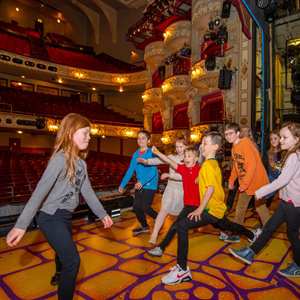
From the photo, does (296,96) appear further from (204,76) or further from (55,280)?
(55,280)

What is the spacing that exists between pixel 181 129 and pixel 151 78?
6.31 metres

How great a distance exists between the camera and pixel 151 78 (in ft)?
57.3

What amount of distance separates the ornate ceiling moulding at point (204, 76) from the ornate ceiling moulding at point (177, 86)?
1327mm

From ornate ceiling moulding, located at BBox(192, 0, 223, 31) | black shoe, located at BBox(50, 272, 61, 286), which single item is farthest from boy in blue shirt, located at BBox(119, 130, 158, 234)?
ornate ceiling moulding, located at BBox(192, 0, 223, 31)

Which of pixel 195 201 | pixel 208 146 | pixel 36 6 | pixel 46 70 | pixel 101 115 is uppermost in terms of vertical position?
pixel 36 6

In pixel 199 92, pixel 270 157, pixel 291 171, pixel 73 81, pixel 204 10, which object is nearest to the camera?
pixel 291 171

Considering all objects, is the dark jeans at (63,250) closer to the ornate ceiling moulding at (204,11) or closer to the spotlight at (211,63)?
the spotlight at (211,63)

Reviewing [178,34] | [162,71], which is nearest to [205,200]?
[178,34]

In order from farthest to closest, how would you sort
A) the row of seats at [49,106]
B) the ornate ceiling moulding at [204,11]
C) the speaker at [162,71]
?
the speaker at [162,71] < the row of seats at [49,106] < the ornate ceiling moulding at [204,11]

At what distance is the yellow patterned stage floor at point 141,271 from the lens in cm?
194

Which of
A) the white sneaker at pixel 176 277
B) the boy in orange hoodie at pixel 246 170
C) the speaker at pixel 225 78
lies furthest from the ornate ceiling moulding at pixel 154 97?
the white sneaker at pixel 176 277

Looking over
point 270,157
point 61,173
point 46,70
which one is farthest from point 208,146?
point 46,70

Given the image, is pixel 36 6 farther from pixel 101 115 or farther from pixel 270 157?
pixel 270 157

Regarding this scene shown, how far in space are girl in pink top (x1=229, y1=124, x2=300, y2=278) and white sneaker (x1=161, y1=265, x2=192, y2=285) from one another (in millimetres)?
596
